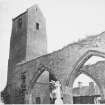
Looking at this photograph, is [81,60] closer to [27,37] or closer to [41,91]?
[41,91]

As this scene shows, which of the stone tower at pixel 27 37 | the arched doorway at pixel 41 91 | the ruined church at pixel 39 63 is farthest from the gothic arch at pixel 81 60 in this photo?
the stone tower at pixel 27 37

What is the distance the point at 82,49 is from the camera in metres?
11.4

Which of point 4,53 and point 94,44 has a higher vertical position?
point 4,53

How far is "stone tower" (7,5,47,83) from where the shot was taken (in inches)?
766

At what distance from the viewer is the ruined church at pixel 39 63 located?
37.9 feet

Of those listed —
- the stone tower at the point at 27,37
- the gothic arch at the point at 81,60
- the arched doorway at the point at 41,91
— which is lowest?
the arched doorway at the point at 41,91

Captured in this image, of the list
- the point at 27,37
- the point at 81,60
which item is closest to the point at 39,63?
the point at 81,60

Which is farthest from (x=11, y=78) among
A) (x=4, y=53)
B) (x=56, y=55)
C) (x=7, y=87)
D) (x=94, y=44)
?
(x=94, y=44)

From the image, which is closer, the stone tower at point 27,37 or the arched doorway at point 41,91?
the arched doorway at point 41,91

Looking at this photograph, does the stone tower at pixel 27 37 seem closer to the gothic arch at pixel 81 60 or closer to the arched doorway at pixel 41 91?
the arched doorway at pixel 41 91

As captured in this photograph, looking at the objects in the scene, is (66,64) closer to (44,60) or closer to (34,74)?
(44,60)

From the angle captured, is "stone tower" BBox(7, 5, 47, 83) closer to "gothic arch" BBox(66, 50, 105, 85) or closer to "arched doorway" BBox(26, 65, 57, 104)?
"arched doorway" BBox(26, 65, 57, 104)

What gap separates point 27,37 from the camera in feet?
64.6

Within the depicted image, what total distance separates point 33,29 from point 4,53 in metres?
4.52
